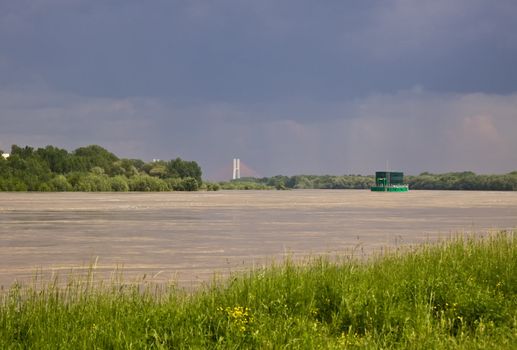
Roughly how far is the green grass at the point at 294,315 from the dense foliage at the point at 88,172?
82.5m

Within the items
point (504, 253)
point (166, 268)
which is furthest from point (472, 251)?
point (166, 268)

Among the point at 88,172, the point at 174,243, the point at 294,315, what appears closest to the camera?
the point at 294,315

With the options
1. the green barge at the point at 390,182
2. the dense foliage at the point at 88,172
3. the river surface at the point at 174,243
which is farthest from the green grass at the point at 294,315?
the green barge at the point at 390,182

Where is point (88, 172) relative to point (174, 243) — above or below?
above

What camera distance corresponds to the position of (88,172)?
105m

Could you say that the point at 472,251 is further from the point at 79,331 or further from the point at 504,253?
the point at 79,331

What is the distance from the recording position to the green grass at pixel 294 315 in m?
7.43

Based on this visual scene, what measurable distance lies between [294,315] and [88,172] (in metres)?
100

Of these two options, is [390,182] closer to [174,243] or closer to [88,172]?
[88,172]

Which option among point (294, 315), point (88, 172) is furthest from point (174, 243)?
point (88, 172)

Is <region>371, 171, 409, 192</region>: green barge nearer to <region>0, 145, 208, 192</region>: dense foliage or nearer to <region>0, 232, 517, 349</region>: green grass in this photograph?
<region>0, 145, 208, 192</region>: dense foliage

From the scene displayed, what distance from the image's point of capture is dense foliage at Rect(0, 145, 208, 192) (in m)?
90.5

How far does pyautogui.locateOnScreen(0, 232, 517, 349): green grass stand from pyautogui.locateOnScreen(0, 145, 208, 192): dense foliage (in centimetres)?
8247

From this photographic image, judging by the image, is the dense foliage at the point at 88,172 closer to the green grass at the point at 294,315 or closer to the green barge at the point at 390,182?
the green barge at the point at 390,182
